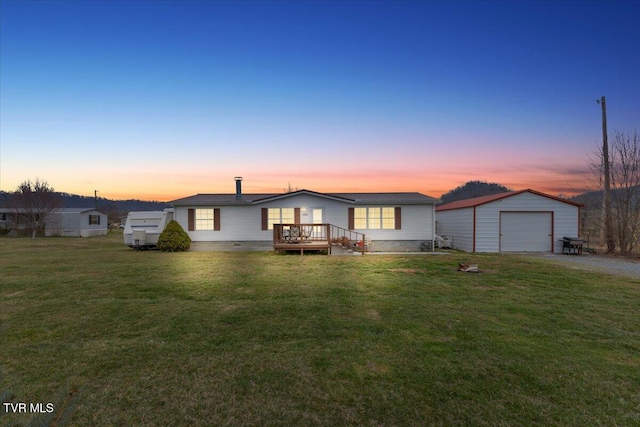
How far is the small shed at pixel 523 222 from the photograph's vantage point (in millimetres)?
16469

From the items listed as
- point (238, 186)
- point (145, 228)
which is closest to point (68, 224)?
point (145, 228)

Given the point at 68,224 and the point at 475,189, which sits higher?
the point at 475,189

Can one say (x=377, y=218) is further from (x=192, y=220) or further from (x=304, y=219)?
(x=192, y=220)

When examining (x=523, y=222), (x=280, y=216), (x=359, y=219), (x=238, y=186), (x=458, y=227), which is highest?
(x=238, y=186)

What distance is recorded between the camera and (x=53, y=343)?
13.9 ft

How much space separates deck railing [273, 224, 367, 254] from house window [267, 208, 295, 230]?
533 millimetres

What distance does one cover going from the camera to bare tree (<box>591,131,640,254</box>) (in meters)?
15.4

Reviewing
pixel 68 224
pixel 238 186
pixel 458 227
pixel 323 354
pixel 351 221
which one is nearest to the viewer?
pixel 323 354

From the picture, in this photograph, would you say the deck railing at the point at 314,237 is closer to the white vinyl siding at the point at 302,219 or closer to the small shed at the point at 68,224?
the white vinyl siding at the point at 302,219

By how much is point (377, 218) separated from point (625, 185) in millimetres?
13675

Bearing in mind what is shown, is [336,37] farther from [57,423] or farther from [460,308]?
[57,423]

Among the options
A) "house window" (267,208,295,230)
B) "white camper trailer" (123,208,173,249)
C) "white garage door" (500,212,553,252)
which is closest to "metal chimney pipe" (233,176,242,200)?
"house window" (267,208,295,230)

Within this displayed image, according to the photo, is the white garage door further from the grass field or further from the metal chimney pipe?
the metal chimney pipe

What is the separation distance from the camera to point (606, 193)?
652 inches
